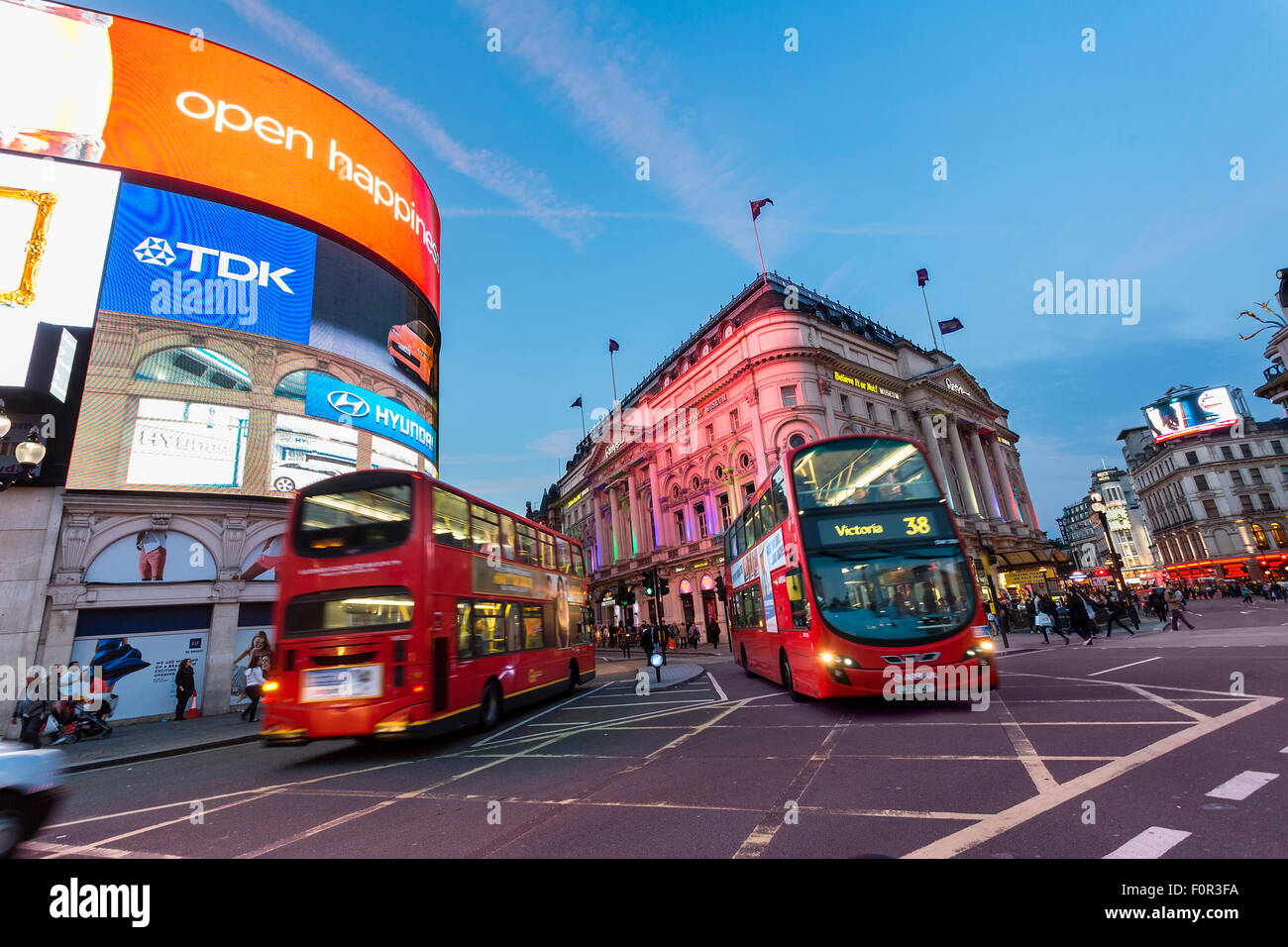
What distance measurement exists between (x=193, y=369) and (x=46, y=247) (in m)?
5.07

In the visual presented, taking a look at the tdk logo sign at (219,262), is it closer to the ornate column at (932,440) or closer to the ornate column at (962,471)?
the ornate column at (932,440)

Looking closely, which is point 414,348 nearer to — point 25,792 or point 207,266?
point 207,266

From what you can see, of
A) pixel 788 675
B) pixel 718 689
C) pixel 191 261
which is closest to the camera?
pixel 788 675

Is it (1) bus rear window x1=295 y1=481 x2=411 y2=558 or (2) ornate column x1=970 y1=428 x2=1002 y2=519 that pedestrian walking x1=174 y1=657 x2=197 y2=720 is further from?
(2) ornate column x1=970 y1=428 x2=1002 y2=519

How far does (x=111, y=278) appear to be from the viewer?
1828cm

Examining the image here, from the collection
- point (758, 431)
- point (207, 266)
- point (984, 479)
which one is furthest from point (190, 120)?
point (984, 479)

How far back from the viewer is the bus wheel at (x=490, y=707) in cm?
1066

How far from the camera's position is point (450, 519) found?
9906mm

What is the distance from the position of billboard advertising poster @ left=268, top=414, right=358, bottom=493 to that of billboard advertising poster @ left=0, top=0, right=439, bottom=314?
905 centimetres

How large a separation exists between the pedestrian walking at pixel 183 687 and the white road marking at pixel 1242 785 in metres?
22.5

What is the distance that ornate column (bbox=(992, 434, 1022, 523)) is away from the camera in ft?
167

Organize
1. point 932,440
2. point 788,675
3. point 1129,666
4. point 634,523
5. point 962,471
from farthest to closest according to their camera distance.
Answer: point 634,523 → point 962,471 → point 932,440 → point 1129,666 → point 788,675

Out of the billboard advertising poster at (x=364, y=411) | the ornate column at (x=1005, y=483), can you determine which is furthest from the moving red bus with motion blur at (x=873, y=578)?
the ornate column at (x=1005, y=483)

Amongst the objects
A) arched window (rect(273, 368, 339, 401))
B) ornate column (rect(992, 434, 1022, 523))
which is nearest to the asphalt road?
arched window (rect(273, 368, 339, 401))
